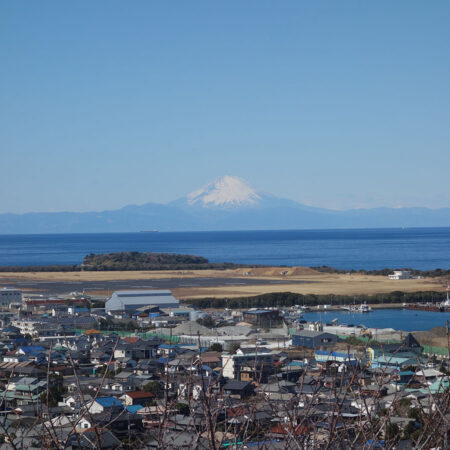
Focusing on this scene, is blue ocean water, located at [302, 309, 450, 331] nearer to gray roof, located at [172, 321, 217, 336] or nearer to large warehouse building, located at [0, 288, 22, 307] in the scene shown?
gray roof, located at [172, 321, 217, 336]

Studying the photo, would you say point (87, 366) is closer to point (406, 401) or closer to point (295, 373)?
point (295, 373)

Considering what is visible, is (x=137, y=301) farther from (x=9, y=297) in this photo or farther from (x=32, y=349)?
(x=32, y=349)

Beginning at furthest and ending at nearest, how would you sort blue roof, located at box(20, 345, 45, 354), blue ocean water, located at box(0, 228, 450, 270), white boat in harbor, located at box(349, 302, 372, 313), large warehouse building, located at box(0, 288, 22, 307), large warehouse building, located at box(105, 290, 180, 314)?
blue ocean water, located at box(0, 228, 450, 270)
large warehouse building, located at box(0, 288, 22, 307)
white boat in harbor, located at box(349, 302, 372, 313)
large warehouse building, located at box(105, 290, 180, 314)
blue roof, located at box(20, 345, 45, 354)

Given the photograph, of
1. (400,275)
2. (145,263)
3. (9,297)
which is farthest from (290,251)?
(9,297)

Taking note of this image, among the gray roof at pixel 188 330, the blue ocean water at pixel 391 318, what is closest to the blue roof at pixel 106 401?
the gray roof at pixel 188 330

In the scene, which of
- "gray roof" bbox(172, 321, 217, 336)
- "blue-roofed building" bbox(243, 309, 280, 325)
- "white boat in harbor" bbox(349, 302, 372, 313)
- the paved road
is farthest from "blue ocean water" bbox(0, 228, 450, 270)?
"gray roof" bbox(172, 321, 217, 336)

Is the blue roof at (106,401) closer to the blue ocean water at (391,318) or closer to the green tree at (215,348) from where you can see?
the green tree at (215,348)
